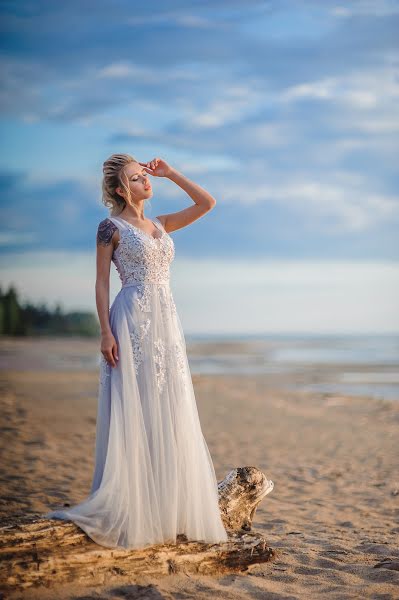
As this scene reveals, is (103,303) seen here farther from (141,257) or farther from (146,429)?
(146,429)

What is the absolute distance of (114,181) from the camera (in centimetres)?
480

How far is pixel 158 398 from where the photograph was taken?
4.69m

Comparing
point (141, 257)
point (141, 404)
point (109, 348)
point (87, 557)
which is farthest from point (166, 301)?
point (87, 557)

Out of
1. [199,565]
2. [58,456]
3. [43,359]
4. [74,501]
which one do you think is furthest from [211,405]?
[43,359]

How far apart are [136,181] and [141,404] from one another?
167 centimetres

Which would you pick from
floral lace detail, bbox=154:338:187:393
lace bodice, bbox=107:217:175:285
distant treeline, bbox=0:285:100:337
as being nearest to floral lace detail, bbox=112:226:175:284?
lace bodice, bbox=107:217:175:285

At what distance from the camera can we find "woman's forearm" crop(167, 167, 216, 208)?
16.6 feet

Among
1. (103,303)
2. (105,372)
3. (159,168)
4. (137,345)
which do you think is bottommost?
(105,372)

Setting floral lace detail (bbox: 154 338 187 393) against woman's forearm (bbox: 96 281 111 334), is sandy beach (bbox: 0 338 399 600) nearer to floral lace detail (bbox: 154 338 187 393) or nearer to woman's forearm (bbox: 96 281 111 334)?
floral lace detail (bbox: 154 338 187 393)

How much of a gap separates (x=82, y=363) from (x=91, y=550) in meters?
23.2

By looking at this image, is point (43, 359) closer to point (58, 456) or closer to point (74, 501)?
point (58, 456)

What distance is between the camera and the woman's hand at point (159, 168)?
16.3 ft

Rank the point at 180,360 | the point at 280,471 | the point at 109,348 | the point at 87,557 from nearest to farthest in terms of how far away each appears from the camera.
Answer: the point at 87,557 < the point at 109,348 < the point at 180,360 < the point at 280,471

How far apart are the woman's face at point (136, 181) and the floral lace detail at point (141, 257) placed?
0.29 meters
